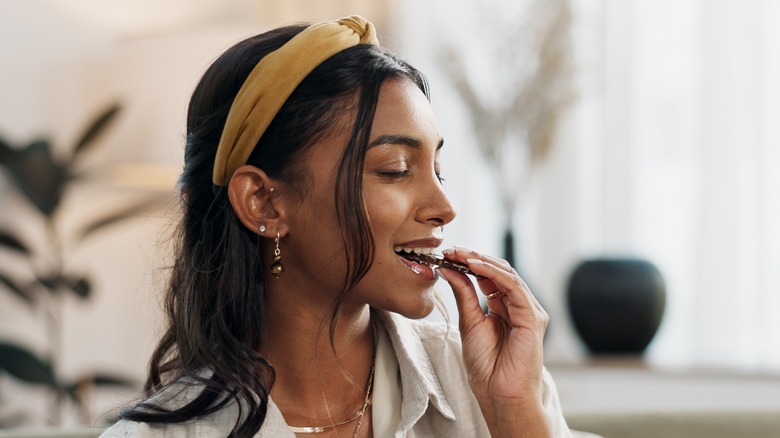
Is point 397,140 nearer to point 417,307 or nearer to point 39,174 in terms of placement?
point 417,307

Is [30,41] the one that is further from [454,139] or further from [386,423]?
[386,423]

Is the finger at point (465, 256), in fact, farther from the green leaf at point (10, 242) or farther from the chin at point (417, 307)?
the green leaf at point (10, 242)

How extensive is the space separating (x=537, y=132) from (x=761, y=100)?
0.65m

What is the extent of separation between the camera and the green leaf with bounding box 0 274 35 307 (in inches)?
118

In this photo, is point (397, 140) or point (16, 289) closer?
point (397, 140)

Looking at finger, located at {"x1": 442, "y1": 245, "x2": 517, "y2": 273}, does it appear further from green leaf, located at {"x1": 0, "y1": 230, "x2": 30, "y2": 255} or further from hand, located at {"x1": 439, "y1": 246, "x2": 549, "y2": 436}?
green leaf, located at {"x1": 0, "y1": 230, "x2": 30, "y2": 255}

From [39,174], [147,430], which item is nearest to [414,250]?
[147,430]

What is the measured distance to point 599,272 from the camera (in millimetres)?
3059

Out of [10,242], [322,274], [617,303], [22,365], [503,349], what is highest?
[322,274]

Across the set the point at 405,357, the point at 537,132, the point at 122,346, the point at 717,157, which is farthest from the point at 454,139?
the point at 405,357

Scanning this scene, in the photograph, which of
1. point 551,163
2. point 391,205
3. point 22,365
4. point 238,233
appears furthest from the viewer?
point 551,163

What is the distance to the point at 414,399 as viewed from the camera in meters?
1.54

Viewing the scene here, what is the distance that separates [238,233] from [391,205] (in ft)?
0.80

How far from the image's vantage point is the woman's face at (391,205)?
4.63 ft
